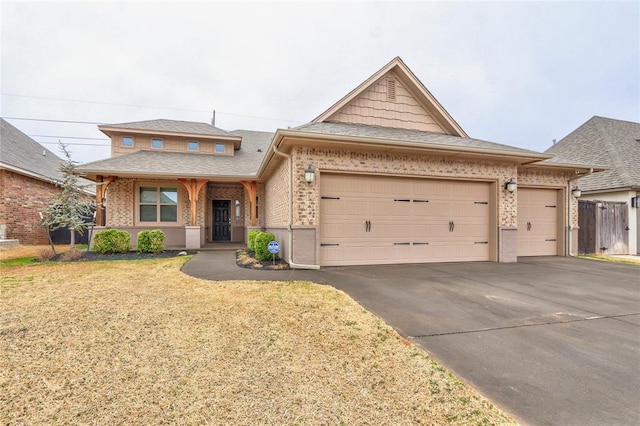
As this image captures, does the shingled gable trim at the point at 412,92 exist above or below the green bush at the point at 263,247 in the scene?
above

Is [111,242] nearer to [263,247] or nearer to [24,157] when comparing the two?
[263,247]

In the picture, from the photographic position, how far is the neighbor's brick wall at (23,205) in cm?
1148

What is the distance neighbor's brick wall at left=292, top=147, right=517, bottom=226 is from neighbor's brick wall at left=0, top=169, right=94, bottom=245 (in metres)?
10.9

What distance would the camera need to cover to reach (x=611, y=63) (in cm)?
1518

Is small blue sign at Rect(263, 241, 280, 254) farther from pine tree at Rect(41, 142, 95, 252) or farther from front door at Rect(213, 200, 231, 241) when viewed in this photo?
front door at Rect(213, 200, 231, 241)

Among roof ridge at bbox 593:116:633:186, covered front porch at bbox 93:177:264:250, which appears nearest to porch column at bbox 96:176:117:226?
covered front porch at bbox 93:177:264:250

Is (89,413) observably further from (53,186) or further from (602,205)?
(53,186)

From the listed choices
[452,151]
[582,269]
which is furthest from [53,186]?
[582,269]

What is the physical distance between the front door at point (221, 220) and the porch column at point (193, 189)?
104 inches

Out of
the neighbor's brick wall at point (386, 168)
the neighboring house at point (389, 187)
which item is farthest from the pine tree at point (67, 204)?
the neighbor's brick wall at point (386, 168)

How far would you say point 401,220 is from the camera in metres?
7.78

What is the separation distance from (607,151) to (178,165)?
19867mm

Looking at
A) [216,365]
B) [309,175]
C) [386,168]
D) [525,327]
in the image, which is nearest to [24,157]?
[309,175]

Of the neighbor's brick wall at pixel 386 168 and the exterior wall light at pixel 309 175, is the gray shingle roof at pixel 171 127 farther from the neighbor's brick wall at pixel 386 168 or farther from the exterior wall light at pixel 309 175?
the exterior wall light at pixel 309 175
